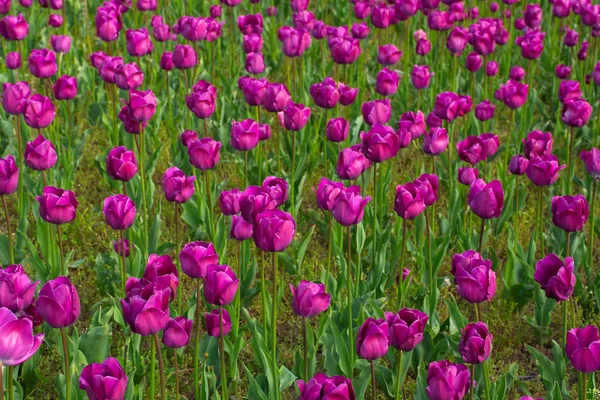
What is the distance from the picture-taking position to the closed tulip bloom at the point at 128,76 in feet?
13.8

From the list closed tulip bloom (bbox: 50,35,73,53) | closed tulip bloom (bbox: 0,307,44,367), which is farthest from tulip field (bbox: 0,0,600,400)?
closed tulip bloom (bbox: 50,35,73,53)

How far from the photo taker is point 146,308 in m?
2.25

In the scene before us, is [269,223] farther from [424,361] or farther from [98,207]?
[98,207]

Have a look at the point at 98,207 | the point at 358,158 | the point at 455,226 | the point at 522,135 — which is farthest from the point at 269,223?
the point at 522,135

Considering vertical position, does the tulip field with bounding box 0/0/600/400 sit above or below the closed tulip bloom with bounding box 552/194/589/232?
below

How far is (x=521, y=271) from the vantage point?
3840mm

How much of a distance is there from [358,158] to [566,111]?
4.36 ft

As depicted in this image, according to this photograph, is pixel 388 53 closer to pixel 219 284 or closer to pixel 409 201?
pixel 409 201

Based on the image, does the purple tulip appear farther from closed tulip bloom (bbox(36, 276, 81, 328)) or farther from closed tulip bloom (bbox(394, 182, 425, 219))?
closed tulip bloom (bbox(394, 182, 425, 219))

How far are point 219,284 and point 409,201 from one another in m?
0.89

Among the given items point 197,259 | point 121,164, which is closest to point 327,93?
point 121,164

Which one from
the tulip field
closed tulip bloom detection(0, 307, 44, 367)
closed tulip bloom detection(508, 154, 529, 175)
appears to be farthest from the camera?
closed tulip bloom detection(508, 154, 529, 175)

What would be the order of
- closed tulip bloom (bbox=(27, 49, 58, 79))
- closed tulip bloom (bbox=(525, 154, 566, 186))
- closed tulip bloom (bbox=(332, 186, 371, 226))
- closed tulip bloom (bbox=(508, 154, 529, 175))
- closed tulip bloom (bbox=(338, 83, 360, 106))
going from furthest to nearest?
closed tulip bloom (bbox=(27, 49, 58, 79)), closed tulip bloom (bbox=(338, 83, 360, 106)), closed tulip bloom (bbox=(508, 154, 529, 175)), closed tulip bloom (bbox=(525, 154, 566, 186)), closed tulip bloom (bbox=(332, 186, 371, 226))

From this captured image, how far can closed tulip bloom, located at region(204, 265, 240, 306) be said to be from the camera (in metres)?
2.40
